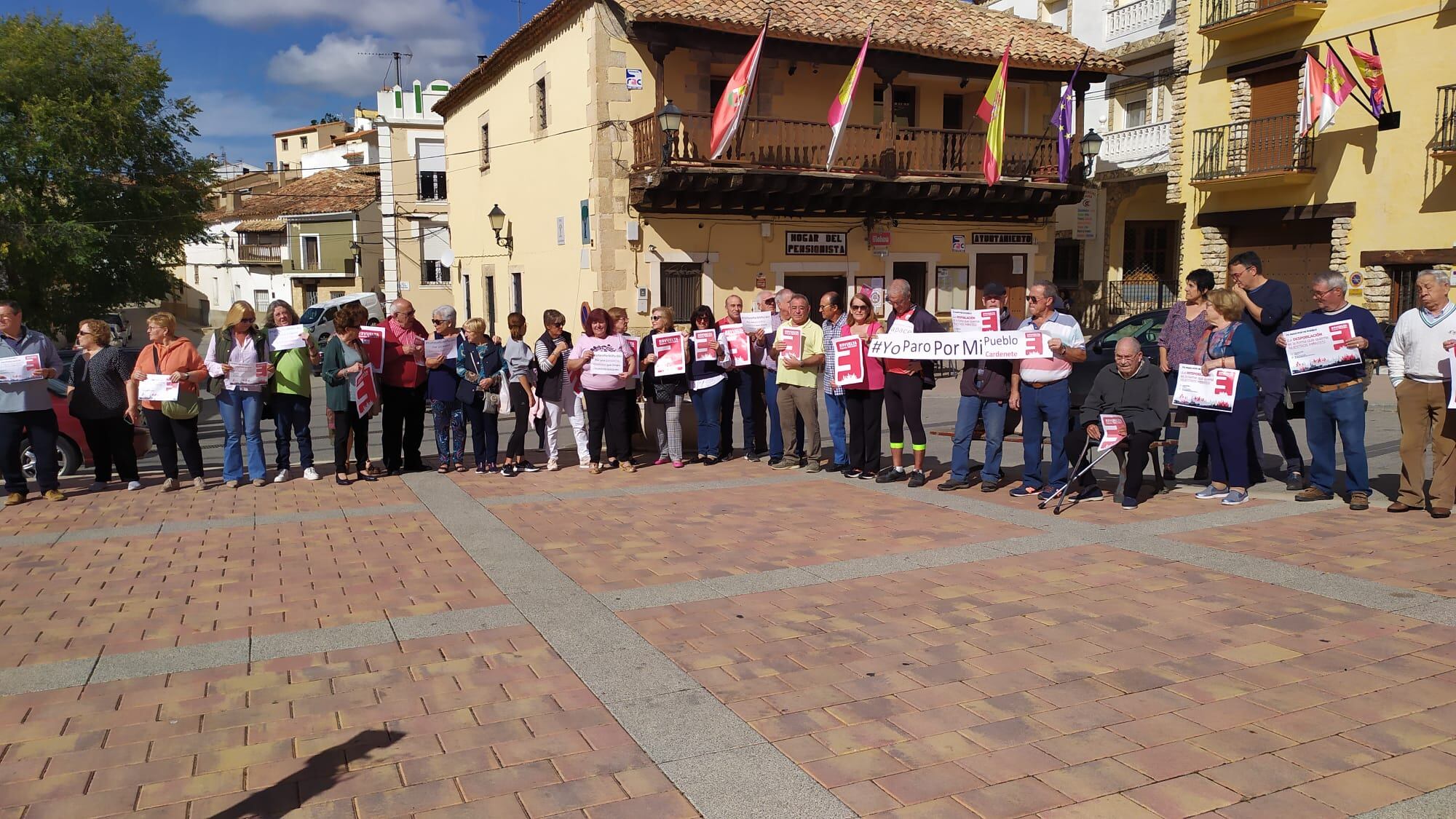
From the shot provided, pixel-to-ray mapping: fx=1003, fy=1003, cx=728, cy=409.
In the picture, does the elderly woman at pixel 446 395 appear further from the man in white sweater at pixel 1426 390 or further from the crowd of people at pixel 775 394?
the man in white sweater at pixel 1426 390

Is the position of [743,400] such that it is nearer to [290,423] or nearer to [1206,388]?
[290,423]

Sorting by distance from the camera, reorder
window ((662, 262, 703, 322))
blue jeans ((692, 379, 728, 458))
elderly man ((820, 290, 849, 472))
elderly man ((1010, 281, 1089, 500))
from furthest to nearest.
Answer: window ((662, 262, 703, 322)) < blue jeans ((692, 379, 728, 458)) < elderly man ((820, 290, 849, 472)) < elderly man ((1010, 281, 1089, 500))

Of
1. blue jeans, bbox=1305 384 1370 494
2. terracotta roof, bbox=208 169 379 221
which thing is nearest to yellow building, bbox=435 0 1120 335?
blue jeans, bbox=1305 384 1370 494

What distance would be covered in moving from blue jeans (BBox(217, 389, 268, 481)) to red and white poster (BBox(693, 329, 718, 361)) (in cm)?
425

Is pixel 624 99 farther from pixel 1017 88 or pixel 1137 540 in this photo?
pixel 1137 540

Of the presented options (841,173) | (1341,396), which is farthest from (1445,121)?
(1341,396)

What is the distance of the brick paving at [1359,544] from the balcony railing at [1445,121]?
15.3 metres

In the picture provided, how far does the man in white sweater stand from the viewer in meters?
7.13

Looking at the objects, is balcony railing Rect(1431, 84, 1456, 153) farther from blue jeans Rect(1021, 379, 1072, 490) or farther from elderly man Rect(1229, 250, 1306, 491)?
blue jeans Rect(1021, 379, 1072, 490)

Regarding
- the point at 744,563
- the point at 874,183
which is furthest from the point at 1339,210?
the point at 744,563

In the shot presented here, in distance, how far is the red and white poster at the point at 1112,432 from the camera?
7930mm

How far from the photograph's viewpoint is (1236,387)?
787 cm

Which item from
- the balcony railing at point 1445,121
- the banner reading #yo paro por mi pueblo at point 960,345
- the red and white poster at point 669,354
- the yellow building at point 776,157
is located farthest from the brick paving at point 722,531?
the balcony railing at point 1445,121

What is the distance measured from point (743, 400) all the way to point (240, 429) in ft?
16.5
